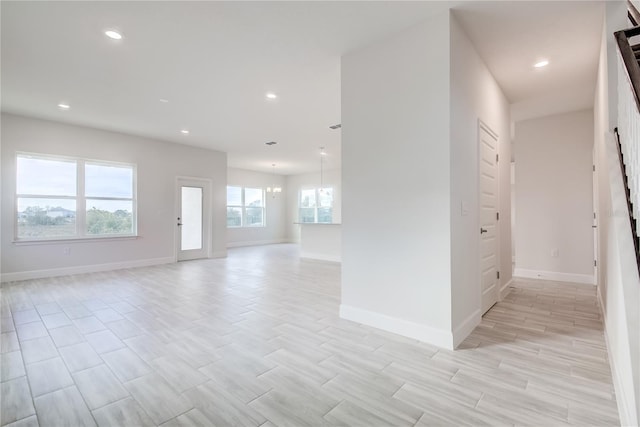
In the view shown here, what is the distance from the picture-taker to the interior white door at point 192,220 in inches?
293

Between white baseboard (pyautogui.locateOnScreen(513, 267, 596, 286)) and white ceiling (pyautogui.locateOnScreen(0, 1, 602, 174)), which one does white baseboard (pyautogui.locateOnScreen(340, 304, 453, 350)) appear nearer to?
white ceiling (pyautogui.locateOnScreen(0, 1, 602, 174))

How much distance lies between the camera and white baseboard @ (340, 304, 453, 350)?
8.37ft

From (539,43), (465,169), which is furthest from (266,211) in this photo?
(539,43)

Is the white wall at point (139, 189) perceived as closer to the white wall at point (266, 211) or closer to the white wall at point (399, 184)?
the white wall at point (266, 211)

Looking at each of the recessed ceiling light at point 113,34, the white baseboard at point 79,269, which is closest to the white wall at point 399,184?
the recessed ceiling light at point 113,34

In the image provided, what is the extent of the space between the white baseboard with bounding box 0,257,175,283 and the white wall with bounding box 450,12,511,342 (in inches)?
260

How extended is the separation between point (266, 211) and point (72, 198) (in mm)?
6753

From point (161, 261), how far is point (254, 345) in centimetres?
543

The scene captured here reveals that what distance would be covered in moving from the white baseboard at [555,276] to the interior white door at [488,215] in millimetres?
2044

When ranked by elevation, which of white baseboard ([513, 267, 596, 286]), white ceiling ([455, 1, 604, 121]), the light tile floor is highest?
white ceiling ([455, 1, 604, 121])

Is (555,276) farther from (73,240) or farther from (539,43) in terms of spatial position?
(73,240)

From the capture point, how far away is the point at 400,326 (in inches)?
110

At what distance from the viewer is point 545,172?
5.22 m

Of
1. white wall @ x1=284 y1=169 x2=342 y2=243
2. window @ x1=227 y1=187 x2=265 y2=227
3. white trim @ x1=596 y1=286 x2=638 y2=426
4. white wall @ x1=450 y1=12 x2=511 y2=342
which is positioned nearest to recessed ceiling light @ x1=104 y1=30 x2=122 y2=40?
white wall @ x1=450 y1=12 x2=511 y2=342
